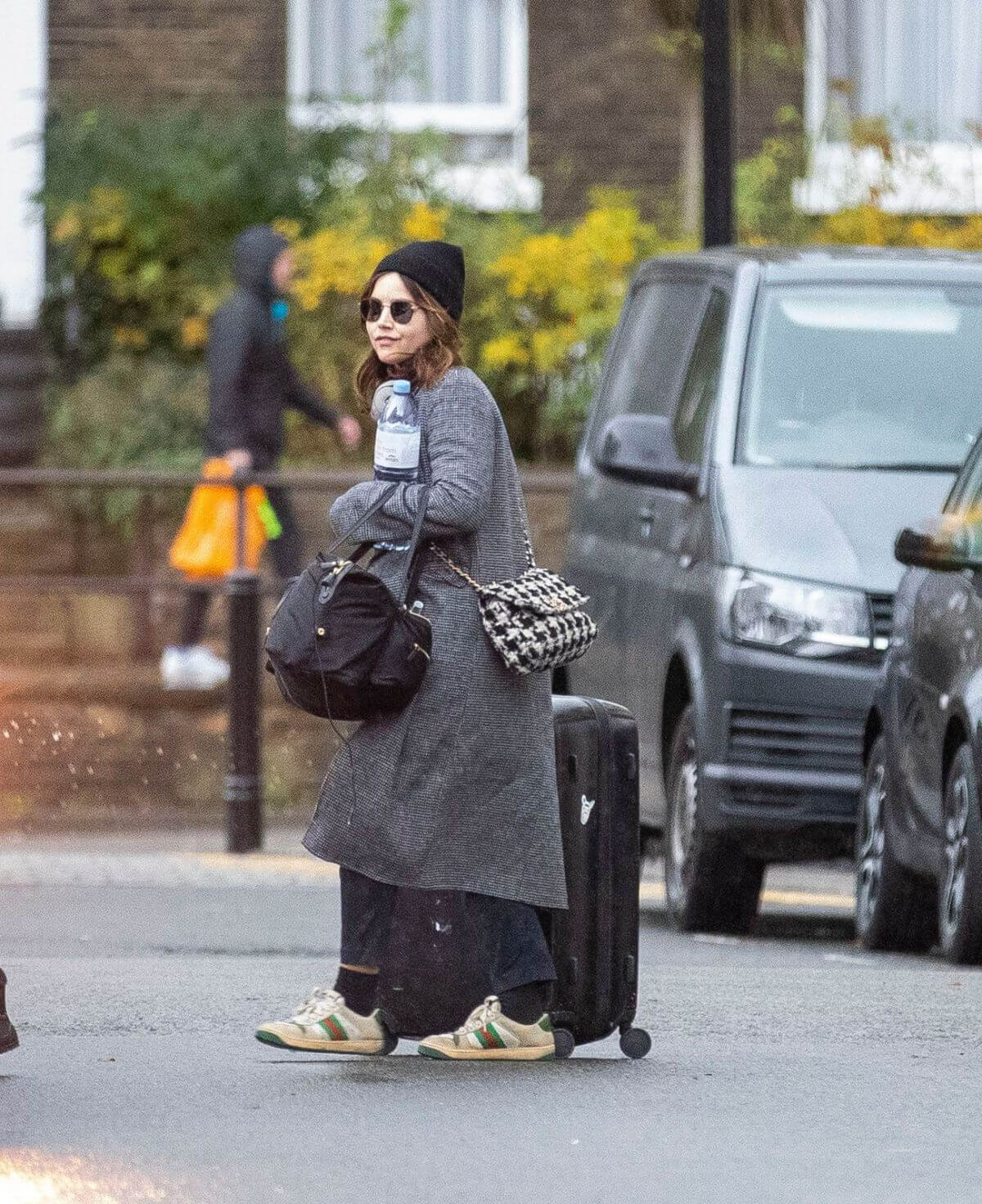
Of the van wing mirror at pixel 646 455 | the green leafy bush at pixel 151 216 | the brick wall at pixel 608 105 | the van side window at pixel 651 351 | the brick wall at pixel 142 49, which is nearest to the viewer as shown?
the van wing mirror at pixel 646 455

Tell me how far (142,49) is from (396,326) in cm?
1239

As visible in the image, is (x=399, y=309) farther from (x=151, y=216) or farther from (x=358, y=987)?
(x=151, y=216)

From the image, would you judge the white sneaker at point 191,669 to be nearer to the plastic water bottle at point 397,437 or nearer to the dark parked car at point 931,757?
the dark parked car at point 931,757

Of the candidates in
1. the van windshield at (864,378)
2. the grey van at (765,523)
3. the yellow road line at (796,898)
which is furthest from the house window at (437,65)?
the van windshield at (864,378)

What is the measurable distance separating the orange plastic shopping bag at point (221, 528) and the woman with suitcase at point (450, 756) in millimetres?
7151

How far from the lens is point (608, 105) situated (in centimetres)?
1845

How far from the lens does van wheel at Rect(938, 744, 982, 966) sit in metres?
7.78

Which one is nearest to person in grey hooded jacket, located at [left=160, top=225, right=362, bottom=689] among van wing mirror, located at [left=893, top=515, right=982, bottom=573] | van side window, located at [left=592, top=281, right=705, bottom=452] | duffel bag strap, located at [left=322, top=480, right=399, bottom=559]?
van side window, located at [left=592, top=281, right=705, bottom=452]

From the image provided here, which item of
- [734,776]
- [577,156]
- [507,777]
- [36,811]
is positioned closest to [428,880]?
[507,777]

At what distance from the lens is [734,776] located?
351 inches

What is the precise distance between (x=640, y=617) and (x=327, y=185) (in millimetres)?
7771

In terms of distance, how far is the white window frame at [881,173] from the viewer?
1677 centimetres

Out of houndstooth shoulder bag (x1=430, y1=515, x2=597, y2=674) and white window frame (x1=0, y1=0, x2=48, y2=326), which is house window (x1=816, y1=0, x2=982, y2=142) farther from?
houndstooth shoulder bag (x1=430, y1=515, x2=597, y2=674)

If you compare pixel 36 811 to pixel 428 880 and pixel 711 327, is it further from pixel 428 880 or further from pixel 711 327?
pixel 428 880
